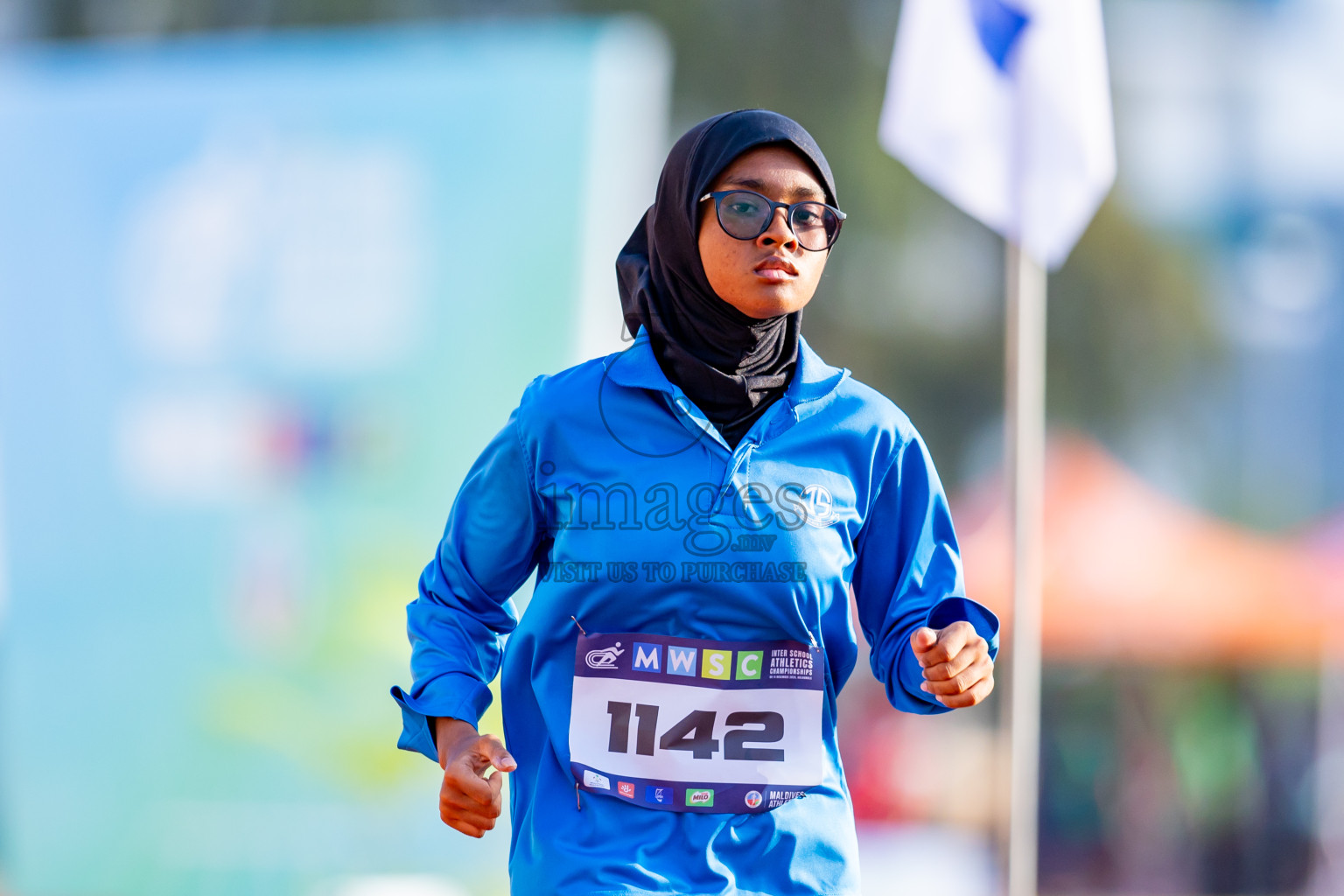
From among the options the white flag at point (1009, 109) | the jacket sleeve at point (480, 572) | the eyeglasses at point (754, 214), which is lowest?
the jacket sleeve at point (480, 572)

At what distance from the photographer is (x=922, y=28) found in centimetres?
320

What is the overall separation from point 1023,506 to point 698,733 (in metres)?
1.41

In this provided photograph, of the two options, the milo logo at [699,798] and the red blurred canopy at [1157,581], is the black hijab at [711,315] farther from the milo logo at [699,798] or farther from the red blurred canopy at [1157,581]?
the red blurred canopy at [1157,581]

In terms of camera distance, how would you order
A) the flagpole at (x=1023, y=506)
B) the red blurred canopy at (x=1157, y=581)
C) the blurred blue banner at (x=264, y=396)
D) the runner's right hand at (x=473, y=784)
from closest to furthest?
the runner's right hand at (x=473, y=784) → the flagpole at (x=1023, y=506) → the blurred blue banner at (x=264, y=396) → the red blurred canopy at (x=1157, y=581)

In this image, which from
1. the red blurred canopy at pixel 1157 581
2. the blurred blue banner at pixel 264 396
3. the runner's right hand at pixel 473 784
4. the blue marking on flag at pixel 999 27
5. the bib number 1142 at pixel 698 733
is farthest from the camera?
the red blurred canopy at pixel 1157 581

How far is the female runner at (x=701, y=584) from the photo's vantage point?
194 centimetres

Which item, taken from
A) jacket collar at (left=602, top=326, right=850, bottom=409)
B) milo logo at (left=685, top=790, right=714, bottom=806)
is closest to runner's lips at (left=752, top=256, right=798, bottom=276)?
jacket collar at (left=602, top=326, right=850, bottom=409)

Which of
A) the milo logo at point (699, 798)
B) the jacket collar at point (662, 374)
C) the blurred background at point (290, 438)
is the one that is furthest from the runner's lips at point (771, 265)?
the blurred background at point (290, 438)

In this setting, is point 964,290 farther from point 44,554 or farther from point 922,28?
point 922,28

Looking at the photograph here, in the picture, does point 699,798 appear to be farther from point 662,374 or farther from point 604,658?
point 662,374

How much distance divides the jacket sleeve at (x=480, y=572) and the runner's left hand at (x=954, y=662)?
564 millimetres

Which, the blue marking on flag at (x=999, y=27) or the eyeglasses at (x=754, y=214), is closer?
the eyeglasses at (x=754, y=214)

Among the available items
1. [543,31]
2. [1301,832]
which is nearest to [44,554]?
[543,31]

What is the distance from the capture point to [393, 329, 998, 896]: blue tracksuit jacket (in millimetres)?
1942
